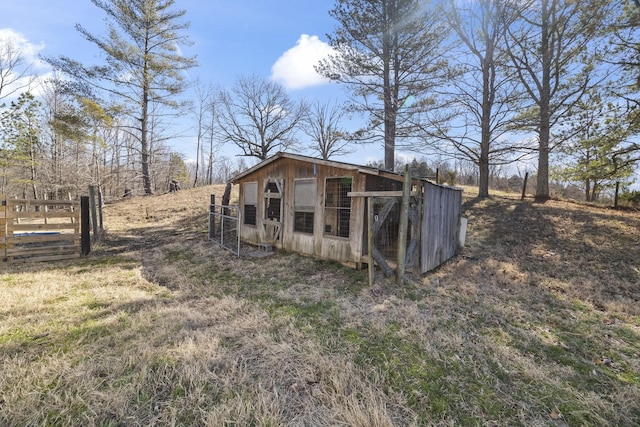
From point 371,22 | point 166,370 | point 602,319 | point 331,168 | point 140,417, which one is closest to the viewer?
point 140,417

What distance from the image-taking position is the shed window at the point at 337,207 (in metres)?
6.54

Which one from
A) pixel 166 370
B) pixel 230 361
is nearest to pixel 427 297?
Result: pixel 230 361

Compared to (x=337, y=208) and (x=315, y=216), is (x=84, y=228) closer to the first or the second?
(x=315, y=216)

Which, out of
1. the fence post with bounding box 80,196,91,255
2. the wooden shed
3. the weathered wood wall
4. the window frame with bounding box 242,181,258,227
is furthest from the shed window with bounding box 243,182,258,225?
the fence post with bounding box 80,196,91,255

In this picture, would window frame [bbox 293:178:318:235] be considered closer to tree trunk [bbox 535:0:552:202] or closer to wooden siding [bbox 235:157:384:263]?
wooden siding [bbox 235:157:384:263]

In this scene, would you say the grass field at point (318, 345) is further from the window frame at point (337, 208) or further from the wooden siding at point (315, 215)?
the window frame at point (337, 208)

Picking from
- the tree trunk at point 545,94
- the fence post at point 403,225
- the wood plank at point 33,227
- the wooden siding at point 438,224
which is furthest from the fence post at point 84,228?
the tree trunk at point 545,94

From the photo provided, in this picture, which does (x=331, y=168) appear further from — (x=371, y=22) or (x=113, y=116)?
(x=113, y=116)

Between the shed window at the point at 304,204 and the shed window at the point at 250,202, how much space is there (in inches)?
76.1

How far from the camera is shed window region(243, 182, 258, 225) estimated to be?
8.89 meters

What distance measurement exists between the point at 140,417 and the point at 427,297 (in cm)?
403

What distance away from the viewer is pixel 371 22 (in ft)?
38.0

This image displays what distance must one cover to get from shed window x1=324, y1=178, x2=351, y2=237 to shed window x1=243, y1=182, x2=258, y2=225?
297 centimetres

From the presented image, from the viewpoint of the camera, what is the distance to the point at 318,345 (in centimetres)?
305
